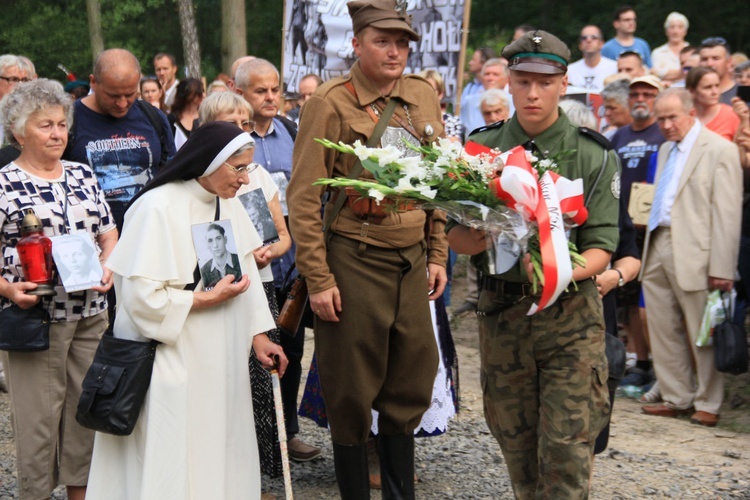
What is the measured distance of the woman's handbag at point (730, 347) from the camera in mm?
7336

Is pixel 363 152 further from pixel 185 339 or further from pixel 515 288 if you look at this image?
pixel 185 339

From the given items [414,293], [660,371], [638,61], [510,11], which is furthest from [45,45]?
[414,293]

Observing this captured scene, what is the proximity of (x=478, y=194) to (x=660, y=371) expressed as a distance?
459 cm

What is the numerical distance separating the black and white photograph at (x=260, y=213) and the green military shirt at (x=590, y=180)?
4.89 ft

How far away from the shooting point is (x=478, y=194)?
13.4 feet

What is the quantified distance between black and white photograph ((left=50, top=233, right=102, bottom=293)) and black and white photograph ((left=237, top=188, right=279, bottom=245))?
0.86m

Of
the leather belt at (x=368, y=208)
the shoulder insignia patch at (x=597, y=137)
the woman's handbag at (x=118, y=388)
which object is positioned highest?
the shoulder insignia patch at (x=597, y=137)

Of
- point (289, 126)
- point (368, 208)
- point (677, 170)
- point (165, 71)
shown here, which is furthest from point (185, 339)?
point (165, 71)

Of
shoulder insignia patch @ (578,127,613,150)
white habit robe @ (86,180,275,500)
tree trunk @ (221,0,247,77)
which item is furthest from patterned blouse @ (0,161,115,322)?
tree trunk @ (221,0,247,77)

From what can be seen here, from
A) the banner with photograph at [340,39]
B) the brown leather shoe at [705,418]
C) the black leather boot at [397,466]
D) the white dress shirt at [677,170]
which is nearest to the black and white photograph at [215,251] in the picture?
the black leather boot at [397,466]

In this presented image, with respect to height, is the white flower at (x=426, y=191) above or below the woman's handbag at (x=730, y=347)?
above

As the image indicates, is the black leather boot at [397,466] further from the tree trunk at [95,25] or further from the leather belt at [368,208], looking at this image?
the tree trunk at [95,25]

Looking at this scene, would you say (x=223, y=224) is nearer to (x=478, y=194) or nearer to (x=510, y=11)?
(x=478, y=194)

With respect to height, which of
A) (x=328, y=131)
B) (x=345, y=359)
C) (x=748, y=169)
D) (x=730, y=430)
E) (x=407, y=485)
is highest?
(x=328, y=131)
